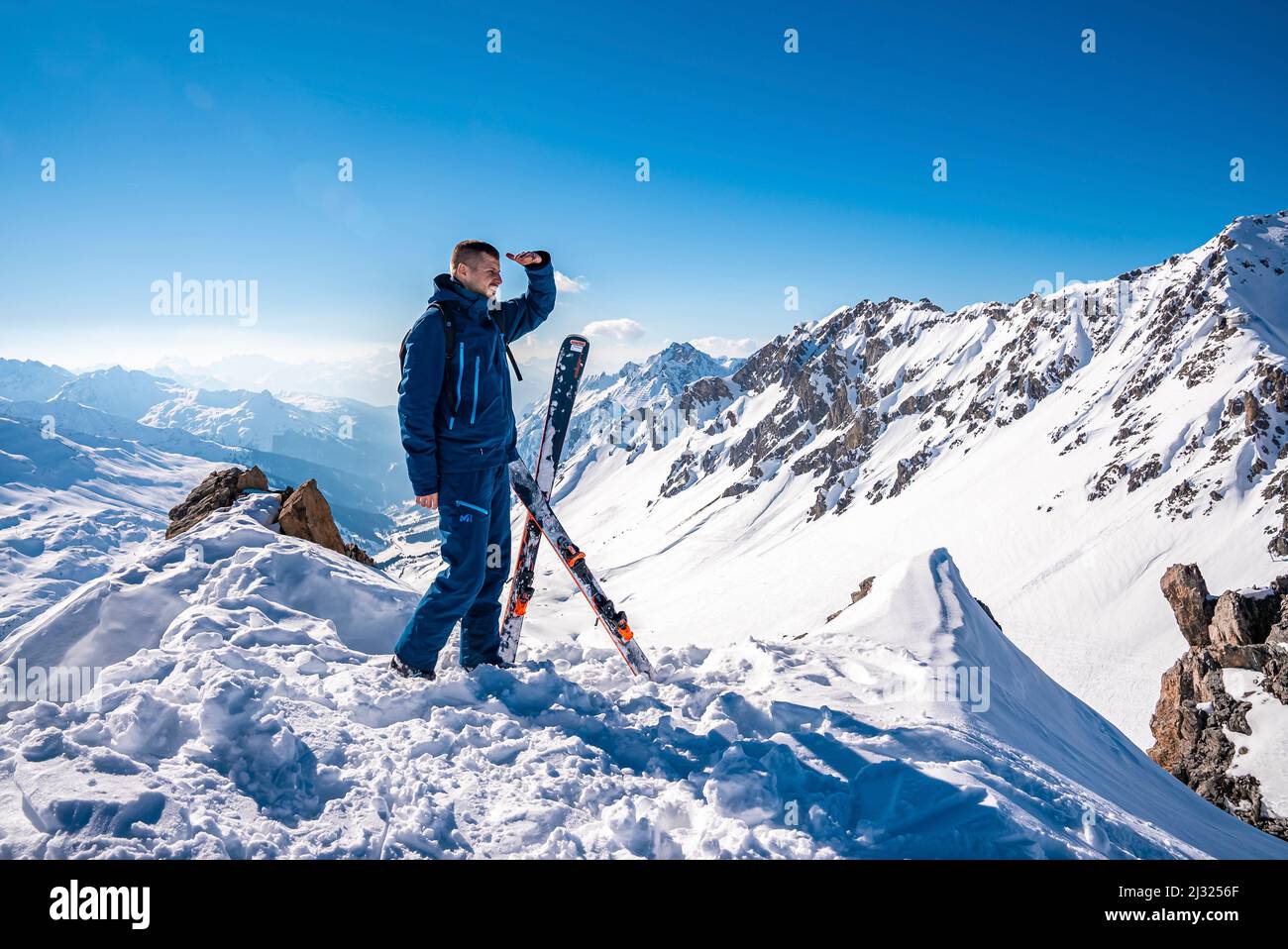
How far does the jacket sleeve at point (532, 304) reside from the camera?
678 centimetres

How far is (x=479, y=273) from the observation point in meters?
5.97

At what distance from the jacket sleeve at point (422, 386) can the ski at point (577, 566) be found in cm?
136

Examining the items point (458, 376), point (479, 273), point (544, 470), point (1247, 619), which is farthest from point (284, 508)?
point (1247, 619)

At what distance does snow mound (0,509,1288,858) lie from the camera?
3.78 m

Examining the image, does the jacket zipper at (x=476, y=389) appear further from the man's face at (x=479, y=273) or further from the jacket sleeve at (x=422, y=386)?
the man's face at (x=479, y=273)

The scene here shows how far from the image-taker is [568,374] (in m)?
8.22
